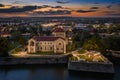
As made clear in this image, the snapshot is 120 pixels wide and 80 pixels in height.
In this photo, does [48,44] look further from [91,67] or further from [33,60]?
[91,67]

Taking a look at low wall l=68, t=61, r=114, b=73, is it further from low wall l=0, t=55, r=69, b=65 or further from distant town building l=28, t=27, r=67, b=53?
distant town building l=28, t=27, r=67, b=53

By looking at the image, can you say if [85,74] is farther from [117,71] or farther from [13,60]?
[13,60]

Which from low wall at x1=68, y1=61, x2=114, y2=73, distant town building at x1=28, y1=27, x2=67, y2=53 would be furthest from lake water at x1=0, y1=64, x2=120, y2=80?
distant town building at x1=28, y1=27, x2=67, y2=53

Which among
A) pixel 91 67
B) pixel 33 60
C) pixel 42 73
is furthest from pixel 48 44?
pixel 91 67

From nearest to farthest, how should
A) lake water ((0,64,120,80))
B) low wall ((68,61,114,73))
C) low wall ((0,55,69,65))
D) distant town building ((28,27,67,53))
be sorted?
lake water ((0,64,120,80)), low wall ((68,61,114,73)), low wall ((0,55,69,65)), distant town building ((28,27,67,53))

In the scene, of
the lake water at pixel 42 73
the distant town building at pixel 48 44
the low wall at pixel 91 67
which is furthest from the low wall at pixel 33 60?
the distant town building at pixel 48 44

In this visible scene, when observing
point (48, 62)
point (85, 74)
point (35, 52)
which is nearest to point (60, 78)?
point (85, 74)
